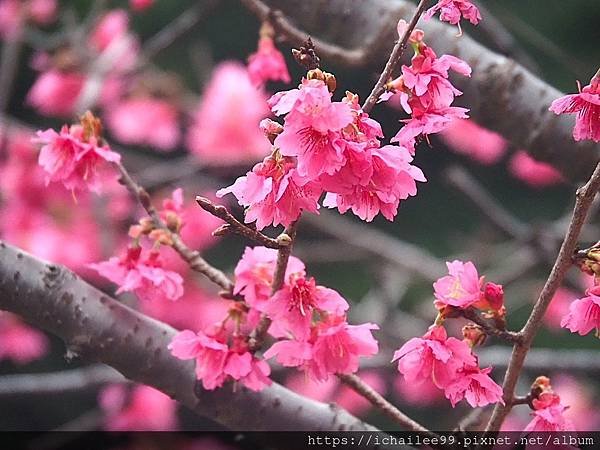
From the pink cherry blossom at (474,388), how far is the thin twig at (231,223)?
0.37 feet

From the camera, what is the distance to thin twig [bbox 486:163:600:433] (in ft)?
1.24

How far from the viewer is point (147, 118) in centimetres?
136

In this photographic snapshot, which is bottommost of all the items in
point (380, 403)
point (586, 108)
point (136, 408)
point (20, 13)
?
point (136, 408)

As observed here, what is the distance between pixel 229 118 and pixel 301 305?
96cm

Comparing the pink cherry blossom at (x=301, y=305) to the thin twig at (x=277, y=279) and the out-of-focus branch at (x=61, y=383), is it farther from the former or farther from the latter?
the out-of-focus branch at (x=61, y=383)

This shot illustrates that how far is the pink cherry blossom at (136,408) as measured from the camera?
1176 mm

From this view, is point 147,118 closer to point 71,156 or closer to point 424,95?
point 71,156

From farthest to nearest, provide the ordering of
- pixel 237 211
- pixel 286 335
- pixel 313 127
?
pixel 237 211
pixel 286 335
pixel 313 127

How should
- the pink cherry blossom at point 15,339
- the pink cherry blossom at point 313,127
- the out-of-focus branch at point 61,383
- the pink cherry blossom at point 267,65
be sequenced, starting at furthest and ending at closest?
the pink cherry blossom at point 15,339, the out-of-focus branch at point 61,383, the pink cherry blossom at point 267,65, the pink cherry blossom at point 313,127

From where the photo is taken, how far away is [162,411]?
46.6 inches

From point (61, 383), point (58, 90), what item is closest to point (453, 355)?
point (61, 383)

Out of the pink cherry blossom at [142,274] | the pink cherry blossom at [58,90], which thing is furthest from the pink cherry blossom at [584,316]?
the pink cherry blossom at [58,90]

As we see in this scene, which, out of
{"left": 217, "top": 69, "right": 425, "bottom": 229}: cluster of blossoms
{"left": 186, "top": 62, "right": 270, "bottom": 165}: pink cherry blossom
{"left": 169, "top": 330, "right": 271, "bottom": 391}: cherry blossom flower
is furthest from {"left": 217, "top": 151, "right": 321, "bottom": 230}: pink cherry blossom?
{"left": 186, "top": 62, "right": 270, "bottom": 165}: pink cherry blossom

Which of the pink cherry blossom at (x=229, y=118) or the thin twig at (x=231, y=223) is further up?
the thin twig at (x=231, y=223)
